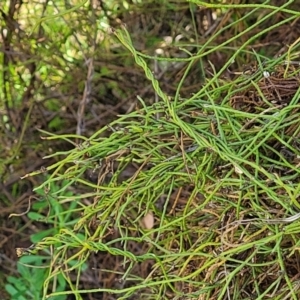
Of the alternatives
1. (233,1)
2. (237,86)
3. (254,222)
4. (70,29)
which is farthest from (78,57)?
(254,222)

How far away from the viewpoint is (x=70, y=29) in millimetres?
1222

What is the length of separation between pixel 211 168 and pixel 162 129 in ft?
0.22

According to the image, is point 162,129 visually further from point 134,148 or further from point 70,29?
point 70,29

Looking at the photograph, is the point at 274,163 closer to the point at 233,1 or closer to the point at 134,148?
the point at 134,148

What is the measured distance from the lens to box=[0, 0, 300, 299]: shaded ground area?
1200 mm

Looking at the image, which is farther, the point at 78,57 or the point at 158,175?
the point at 78,57

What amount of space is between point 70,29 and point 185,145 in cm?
68

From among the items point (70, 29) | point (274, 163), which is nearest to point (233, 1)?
point (70, 29)

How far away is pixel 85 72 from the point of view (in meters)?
1.29

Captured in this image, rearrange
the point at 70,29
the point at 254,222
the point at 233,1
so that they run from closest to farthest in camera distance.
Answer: the point at 254,222 → the point at 233,1 → the point at 70,29

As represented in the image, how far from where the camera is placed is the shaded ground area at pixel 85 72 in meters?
1.20

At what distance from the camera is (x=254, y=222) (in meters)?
0.57

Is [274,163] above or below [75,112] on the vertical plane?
above

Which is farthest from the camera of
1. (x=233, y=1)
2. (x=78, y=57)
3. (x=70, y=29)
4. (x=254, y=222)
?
(x=78, y=57)
